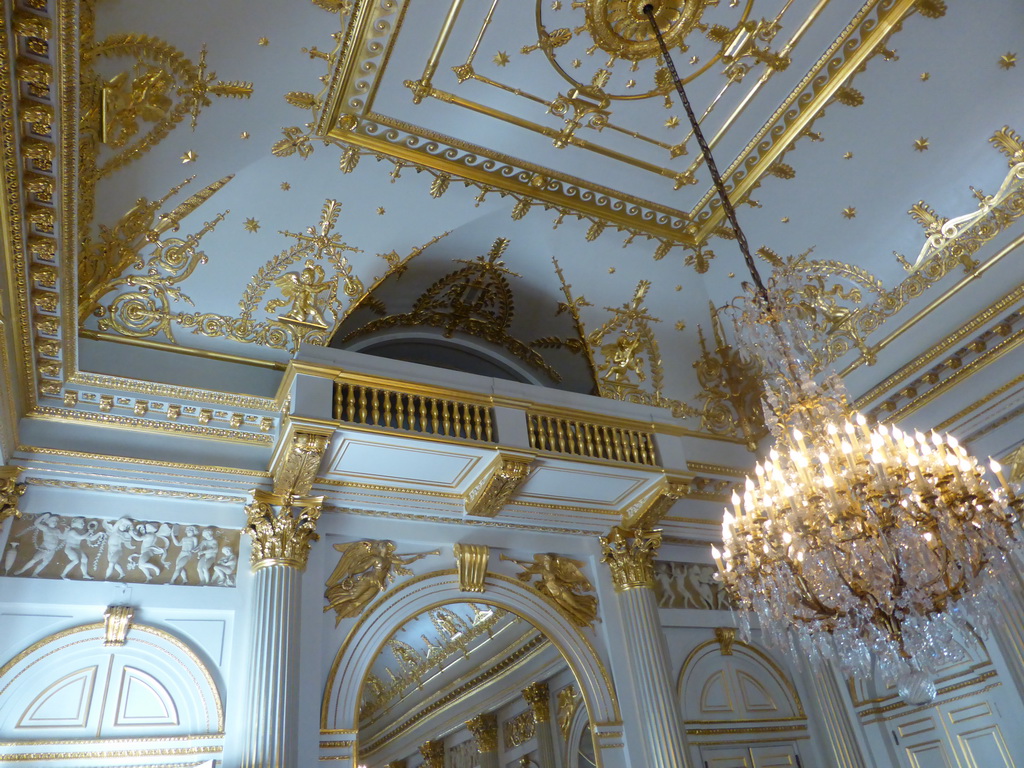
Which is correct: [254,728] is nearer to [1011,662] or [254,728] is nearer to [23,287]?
[23,287]

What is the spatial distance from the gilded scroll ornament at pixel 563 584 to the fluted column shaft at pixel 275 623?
242 cm

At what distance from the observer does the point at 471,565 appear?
26.9 feet

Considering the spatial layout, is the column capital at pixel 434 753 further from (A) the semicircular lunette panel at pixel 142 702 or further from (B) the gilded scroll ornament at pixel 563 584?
(A) the semicircular lunette panel at pixel 142 702

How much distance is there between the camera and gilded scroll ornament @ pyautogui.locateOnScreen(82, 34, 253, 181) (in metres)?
6.12

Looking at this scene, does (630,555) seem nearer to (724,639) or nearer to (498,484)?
(724,639)

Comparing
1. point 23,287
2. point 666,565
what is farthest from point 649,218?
point 23,287

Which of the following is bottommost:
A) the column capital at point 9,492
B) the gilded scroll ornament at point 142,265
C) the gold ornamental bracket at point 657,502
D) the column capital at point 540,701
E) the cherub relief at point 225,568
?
the column capital at point 540,701

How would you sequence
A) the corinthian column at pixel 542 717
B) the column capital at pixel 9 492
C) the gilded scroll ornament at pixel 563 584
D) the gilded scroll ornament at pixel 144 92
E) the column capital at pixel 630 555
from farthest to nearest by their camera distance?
the corinthian column at pixel 542 717 < the column capital at pixel 630 555 < the gilded scroll ornament at pixel 563 584 < the column capital at pixel 9 492 < the gilded scroll ornament at pixel 144 92

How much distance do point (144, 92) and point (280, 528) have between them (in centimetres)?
397

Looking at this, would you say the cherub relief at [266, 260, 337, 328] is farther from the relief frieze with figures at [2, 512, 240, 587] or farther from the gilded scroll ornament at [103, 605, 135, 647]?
the gilded scroll ornament at [103, 605, 135, 647]

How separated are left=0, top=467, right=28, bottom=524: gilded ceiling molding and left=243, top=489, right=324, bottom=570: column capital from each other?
185cm

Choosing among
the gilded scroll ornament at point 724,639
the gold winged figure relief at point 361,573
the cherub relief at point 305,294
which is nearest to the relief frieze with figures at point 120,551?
the gold winged figure relief at point 361,573

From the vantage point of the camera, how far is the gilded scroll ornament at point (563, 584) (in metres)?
8.52

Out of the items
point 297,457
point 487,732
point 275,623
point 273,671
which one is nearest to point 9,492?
point 297,457
